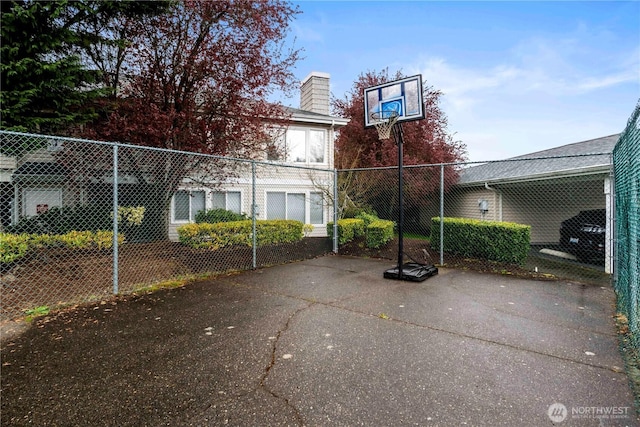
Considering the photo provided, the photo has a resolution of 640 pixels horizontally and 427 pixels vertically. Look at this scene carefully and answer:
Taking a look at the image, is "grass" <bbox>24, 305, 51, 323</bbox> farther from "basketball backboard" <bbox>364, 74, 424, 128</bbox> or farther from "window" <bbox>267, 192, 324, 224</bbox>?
"window" <bbox>267, 192, 324, 224</bbox>

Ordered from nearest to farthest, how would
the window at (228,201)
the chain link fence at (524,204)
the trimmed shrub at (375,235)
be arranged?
1. the chain link fence at (524,204)
2. the trimmed shrub at (375,235)
3. the window at (228,201)

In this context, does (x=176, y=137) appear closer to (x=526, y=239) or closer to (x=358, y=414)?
(x=358, y=414)

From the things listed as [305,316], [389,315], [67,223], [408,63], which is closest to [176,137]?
[67,223]

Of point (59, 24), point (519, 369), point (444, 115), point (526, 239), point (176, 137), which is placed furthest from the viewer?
point (444, 115)

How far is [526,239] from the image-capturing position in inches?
248

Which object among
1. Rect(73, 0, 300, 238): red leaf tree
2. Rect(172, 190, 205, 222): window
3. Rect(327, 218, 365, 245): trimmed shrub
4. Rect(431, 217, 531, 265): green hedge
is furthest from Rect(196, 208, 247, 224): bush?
Rect(431, 217, 531, 265): green hedge

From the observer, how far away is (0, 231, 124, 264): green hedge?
16.9 ft

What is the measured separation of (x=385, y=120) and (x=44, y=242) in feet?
21.6

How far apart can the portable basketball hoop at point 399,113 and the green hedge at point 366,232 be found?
7.13 ft

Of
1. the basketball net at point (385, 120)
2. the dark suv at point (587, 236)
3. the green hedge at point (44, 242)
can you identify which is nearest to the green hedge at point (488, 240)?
the dark suv at point (587, 236)

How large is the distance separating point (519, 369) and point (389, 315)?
4.78 ft

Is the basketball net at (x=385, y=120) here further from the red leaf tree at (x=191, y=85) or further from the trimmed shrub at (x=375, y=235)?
the red leaf tree at (x=191, y=85)

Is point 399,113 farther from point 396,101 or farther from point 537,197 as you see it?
point 537,197

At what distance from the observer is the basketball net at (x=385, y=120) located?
5.77 m
